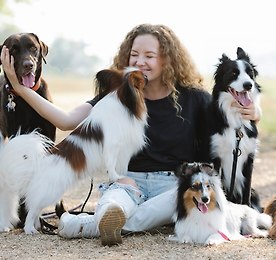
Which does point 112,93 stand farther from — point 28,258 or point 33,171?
point 28,258

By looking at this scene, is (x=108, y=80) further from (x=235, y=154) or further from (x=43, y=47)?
(x=235, y=154)

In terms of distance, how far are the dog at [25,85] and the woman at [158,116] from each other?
120 millimetres

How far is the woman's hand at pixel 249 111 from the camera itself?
533cm

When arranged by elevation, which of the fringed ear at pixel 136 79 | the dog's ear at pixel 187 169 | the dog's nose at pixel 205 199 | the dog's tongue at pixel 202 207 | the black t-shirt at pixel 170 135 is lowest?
the dog's tongue at pixel 202 207

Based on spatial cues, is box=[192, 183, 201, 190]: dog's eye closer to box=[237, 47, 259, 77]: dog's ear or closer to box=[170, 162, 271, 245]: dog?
box=[170, 162, 271, 245]: dog

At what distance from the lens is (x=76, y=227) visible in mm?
5008

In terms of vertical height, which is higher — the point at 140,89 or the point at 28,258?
the point at 140,89

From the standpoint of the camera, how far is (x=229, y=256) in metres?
4.44

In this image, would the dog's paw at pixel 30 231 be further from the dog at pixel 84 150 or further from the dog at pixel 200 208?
the dog at pixel 200 208

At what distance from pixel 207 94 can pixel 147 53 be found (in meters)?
0.68

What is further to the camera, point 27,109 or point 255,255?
point 27,109

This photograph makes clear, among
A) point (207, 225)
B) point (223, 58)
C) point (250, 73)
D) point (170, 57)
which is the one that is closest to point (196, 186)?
point (207, 225)

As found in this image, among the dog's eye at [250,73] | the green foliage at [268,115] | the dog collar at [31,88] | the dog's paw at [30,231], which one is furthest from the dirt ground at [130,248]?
the green foliage at [268,115]

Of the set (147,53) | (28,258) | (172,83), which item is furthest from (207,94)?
(28,258)
